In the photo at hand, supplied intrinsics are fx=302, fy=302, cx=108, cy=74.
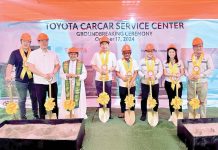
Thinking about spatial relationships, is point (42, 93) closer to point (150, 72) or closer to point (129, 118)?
point (129, 118)

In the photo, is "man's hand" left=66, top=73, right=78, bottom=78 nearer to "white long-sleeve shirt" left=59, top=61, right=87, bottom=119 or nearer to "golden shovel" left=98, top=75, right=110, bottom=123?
"white long-sleeve shirt" left=59, top=61, right=87, bottom=119

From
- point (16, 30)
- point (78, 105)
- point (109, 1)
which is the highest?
point (109, 1)

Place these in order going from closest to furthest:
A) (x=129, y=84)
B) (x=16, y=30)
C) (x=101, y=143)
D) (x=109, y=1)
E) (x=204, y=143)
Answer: (x=204, y=143), (x=101, y=143), (x=109, y=1), (x=129, y=84), (x=16, y=30)

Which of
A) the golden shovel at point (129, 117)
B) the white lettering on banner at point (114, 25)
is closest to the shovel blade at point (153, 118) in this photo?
the golden shovel at point (129, 117)

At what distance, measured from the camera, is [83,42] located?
4.96m

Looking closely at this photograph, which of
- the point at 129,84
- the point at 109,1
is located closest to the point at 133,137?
the point at 129,84

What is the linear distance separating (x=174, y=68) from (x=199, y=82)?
40cm

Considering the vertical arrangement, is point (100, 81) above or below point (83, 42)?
below

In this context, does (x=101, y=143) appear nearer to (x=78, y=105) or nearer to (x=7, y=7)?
(x=78, y=105)

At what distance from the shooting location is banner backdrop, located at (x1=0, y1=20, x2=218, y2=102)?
484 cm

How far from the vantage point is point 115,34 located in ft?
16.0

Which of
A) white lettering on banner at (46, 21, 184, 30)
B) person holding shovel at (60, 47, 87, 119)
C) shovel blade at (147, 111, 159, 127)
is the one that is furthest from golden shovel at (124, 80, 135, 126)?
white lettering on banner at (46, 21, 184, 30)

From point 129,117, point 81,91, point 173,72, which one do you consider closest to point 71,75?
point 81,91

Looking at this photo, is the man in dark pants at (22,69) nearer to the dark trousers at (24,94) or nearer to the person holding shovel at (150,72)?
the dark trousers at (24,94)
